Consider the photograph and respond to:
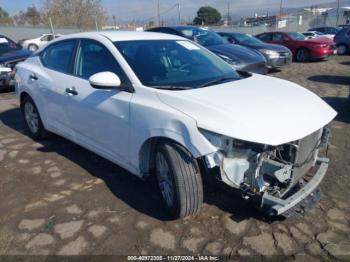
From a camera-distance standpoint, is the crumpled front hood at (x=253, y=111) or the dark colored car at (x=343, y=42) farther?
the dark colored car at (x=343, y=42)

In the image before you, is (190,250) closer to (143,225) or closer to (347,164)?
(143,225)

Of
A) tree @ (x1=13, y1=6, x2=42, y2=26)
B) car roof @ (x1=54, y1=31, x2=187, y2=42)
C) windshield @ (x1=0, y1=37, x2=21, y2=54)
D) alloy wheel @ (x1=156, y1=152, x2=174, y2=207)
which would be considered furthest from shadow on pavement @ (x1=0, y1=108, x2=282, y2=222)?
A: tree @ (x1=13, y1=6, x2=42, y2=26)

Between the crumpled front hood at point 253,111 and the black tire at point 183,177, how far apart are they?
0.34 m

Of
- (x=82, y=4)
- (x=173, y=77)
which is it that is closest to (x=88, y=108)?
(x=173, y=77)

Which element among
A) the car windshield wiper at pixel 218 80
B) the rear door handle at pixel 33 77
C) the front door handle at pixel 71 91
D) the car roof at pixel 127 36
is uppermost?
the car roof at pixel 127 36

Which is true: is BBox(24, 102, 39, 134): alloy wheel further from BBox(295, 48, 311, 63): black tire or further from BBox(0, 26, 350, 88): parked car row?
BBox(295, 48, 311, 63): black tire

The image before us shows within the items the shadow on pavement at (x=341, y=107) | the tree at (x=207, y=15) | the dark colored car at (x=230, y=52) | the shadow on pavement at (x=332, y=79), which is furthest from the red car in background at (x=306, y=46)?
the tree at (x=207, y=15)

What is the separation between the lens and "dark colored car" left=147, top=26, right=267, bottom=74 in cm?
897

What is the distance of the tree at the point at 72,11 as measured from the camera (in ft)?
142

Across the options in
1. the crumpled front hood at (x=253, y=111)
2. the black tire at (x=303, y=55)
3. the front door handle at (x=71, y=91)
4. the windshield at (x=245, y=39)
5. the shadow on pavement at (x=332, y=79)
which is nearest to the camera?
the crumpled front hood at (x=253, y=111)

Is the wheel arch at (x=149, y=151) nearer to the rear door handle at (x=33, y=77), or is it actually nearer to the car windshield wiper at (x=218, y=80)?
the car windshield wiper at (x=218, y=80)

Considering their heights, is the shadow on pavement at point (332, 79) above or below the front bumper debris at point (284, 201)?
below

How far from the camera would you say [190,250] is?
2906mm

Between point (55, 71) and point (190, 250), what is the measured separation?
293 centimetres
